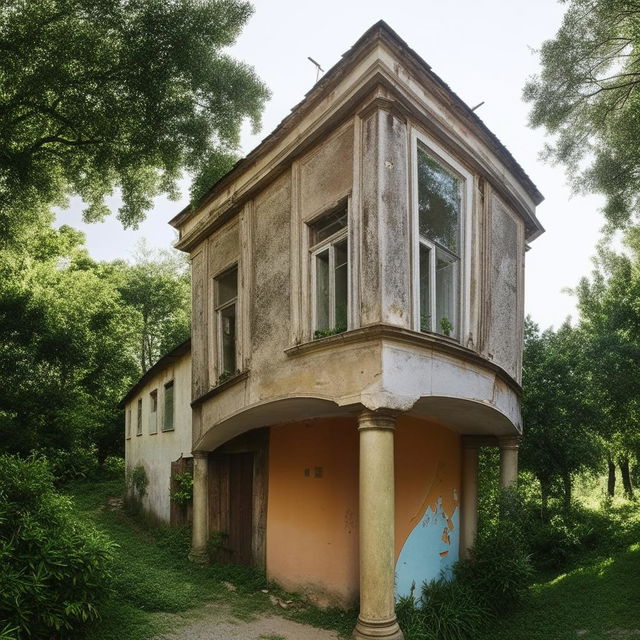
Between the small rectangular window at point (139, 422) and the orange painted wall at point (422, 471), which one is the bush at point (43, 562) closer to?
the orange painted wall at point (422, 471)

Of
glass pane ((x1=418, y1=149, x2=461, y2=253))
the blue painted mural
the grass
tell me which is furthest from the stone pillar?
glass pane ((x1=418, y1=149, x2=461, y2=253))

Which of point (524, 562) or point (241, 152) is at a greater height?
point (241, 152)

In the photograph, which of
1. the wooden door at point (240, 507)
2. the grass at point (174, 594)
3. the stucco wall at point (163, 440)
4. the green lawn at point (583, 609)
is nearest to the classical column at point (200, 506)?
the grass at point (174, 594)

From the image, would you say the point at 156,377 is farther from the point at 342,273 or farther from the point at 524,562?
the point at 524,562

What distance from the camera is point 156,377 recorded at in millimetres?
15188

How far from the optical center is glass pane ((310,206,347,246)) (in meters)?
7.27

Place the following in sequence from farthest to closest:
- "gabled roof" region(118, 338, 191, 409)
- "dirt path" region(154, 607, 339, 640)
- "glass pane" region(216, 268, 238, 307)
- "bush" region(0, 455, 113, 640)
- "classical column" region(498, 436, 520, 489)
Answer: "gabled roof" region(118, 338, 191, 409), "glass pane" region(216, 268, 238, 307), "classical column" region(498, 436, 520, 489), "dirt path" region(154, 607, 339, 640), "bush" region(0, 455, 113, 640)

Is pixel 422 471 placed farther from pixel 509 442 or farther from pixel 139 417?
pixel 139 417

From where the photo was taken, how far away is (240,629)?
7121mm

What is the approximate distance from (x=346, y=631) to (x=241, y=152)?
403 inches

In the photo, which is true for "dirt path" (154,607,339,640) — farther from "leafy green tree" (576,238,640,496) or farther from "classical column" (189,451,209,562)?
"leafy green tree" (576,238,640,496)

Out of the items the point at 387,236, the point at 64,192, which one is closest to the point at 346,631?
the point at 387,236

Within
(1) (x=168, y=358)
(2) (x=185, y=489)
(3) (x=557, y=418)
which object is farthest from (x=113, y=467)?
(3) (x=557, y=418)

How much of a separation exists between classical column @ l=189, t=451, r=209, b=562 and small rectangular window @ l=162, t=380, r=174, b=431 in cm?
342
